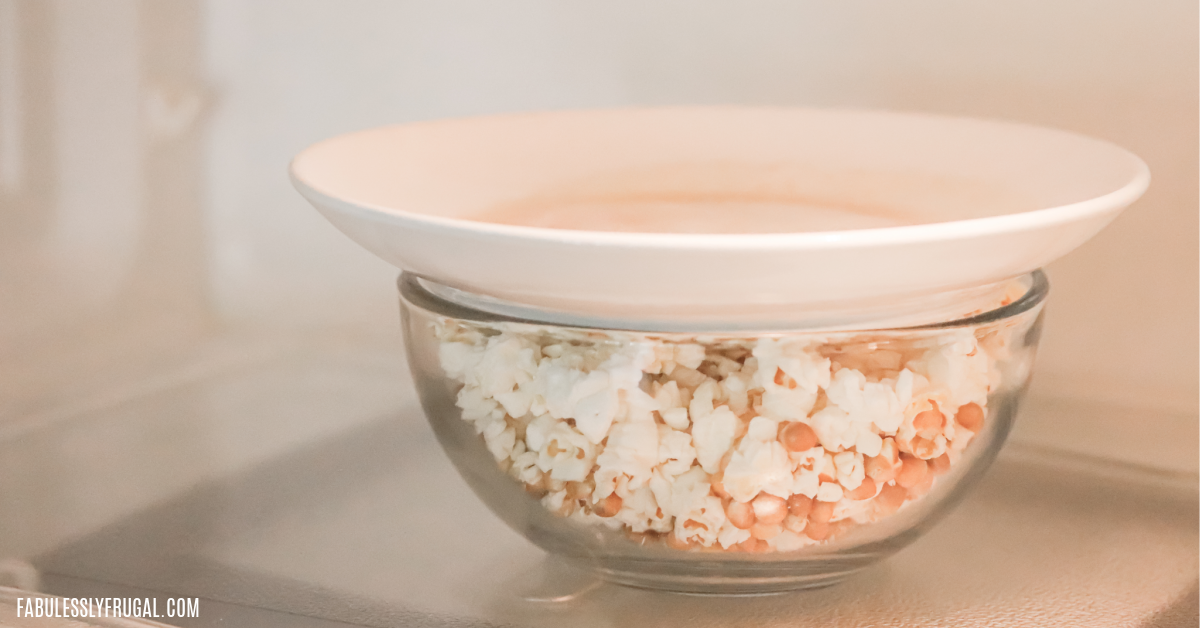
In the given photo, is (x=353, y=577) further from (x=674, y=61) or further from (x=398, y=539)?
(x=674, y=61)

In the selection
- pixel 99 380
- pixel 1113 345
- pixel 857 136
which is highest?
pixel 857 136

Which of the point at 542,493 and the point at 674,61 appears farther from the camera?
the point at 674,61

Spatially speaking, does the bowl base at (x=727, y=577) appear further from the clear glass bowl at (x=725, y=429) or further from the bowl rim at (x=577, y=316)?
the bowl rim at (x=577, y=316)

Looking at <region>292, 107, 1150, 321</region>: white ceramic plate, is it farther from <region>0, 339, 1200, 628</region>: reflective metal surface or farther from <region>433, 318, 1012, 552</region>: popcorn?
<region>0, 339, 1200, 628</region>: reflective metal surface

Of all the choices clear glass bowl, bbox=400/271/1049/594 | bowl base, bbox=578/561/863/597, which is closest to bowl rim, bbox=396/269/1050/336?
clear glass bowl, bbox=400/271/1049/594

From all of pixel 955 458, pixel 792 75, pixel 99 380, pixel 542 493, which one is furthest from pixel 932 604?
pixel 99 380

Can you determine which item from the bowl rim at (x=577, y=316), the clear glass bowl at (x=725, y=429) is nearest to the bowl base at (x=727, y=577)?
the clear glass bowl at (x=725, y=429)
